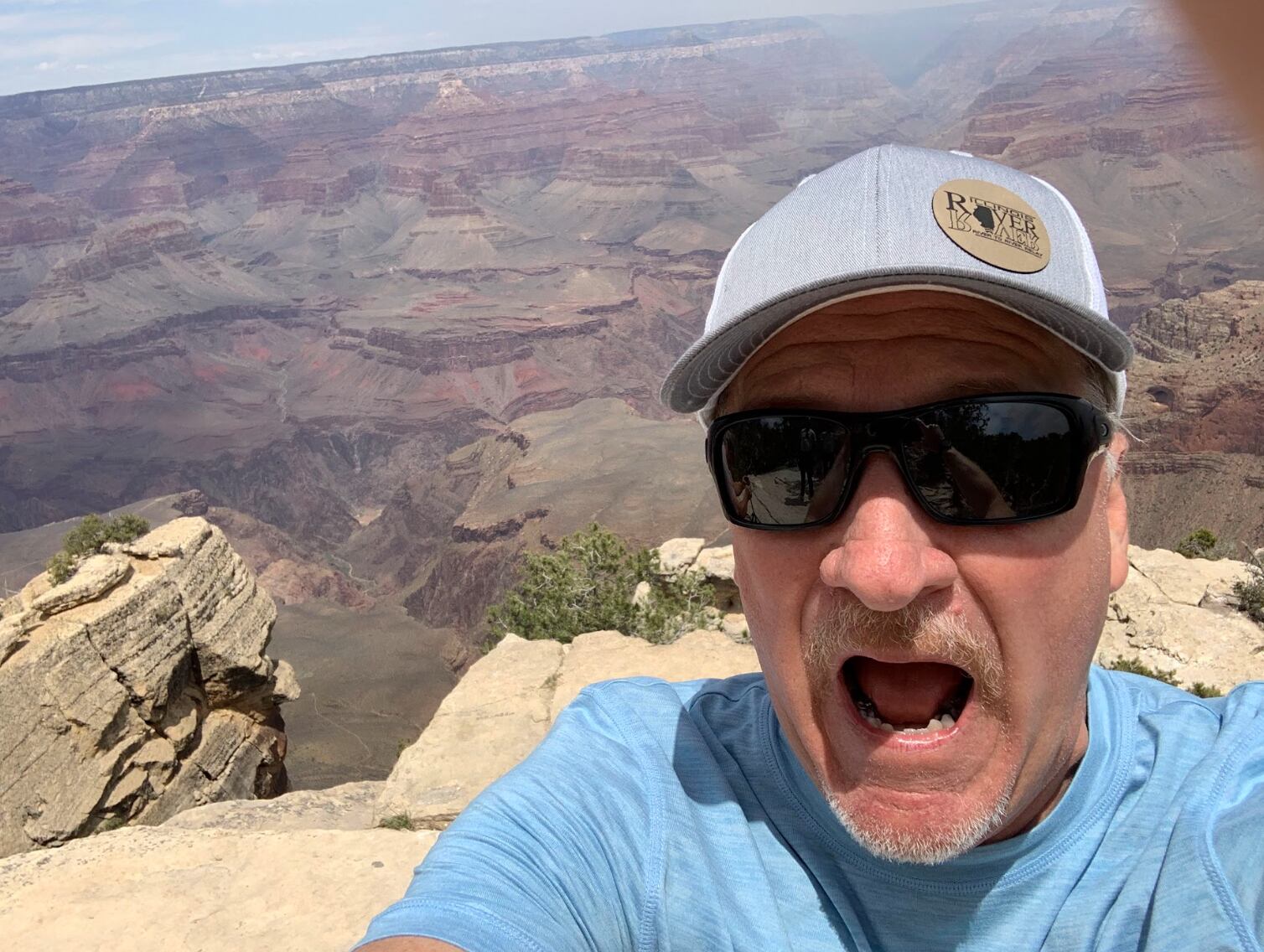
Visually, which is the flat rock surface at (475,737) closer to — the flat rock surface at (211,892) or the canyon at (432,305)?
the flat rock surface at (211,892)

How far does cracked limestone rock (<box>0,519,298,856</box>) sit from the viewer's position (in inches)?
416

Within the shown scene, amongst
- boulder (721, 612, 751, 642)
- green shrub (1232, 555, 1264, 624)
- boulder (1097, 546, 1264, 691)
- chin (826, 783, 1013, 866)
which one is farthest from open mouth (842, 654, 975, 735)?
green shrub (1232, 555, 1264, 624)

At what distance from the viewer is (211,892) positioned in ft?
18.1

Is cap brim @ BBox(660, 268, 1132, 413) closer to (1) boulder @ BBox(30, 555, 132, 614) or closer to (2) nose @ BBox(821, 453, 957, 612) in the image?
(2) nose @ BBox(821, 453, 957, 612)

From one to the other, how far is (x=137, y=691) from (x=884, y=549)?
12.9m

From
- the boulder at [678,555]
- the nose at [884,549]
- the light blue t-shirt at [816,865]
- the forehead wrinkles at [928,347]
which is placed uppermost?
the forehead wrinkles at [928,347]

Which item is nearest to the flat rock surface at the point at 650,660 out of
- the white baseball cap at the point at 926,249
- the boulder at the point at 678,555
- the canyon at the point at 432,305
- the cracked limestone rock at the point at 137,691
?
the boulder at the point at 678,555

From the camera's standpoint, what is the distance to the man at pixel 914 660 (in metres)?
1.43

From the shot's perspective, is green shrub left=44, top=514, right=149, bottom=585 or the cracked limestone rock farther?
green shrub left=44, top=514, right=149, bottom=585

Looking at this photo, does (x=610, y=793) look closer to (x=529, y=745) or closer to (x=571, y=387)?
(x=529, y=745)

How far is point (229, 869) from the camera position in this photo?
18.8 ft

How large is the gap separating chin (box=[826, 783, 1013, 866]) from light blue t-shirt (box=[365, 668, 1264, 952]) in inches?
3.8

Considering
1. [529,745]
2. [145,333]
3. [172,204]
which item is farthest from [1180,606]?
[172,204]

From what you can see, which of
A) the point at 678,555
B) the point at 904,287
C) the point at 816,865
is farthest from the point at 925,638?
the point at 678,555
